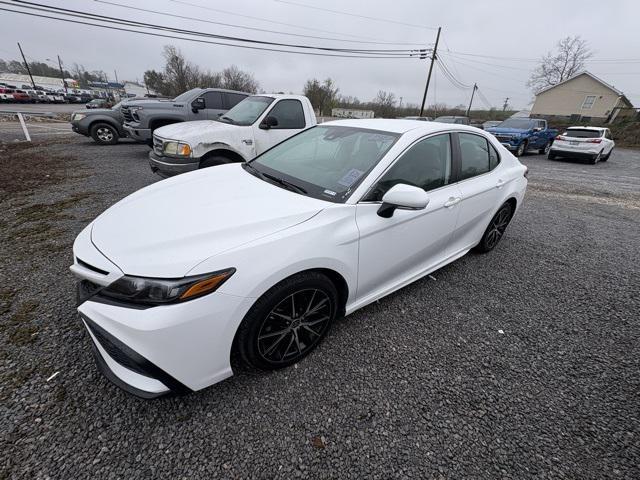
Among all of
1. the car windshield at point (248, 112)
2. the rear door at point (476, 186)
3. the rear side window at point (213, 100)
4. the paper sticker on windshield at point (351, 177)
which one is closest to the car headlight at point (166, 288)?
the paper sticker on windshield at point (351, 177)

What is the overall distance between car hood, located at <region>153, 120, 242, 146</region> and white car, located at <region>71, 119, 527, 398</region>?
2.37 metres

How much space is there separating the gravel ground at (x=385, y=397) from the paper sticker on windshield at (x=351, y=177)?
116 centimetres

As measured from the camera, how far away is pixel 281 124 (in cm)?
554

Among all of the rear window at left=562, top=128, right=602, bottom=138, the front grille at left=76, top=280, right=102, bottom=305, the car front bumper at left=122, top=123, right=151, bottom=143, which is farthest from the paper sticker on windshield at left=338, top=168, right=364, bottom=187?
the rear window at left=562, top=128, right=602, bottom=138

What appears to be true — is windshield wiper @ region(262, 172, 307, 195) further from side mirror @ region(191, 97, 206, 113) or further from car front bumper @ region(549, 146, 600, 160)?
car front bumper @ region(549, 146, 600, 160)

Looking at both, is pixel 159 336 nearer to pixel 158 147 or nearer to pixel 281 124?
pixel 158 147

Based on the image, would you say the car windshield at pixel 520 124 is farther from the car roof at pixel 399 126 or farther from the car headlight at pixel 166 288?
the car headlight at pixel 166 288

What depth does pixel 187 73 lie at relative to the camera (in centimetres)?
4106

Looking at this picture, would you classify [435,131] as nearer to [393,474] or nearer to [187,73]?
[393,474]

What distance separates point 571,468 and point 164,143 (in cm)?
585

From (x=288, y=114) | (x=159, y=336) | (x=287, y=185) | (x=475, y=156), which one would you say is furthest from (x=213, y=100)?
(x=159, y=336)

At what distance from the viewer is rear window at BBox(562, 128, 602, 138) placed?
479 inches

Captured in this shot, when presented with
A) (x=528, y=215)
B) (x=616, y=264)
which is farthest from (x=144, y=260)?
(x=528, y=215)

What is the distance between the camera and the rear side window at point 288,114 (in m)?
5.50
